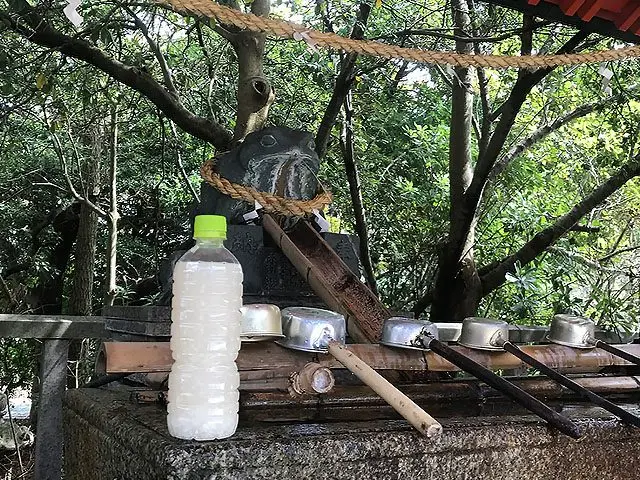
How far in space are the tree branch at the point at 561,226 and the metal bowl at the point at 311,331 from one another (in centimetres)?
367

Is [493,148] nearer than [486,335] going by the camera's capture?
No

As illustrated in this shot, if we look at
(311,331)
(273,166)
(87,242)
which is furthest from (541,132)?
(87,242)

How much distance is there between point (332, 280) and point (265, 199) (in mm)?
431

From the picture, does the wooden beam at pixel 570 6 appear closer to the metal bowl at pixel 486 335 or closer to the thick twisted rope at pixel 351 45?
the thick twisted rope at pixel 351 45

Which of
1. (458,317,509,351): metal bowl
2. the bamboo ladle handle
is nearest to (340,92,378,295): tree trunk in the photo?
(458,317,509,351): metal bowl

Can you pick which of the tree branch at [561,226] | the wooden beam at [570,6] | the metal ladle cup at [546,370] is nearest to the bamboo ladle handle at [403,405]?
the metal ladle cup at [546,370]

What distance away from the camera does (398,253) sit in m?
6.44

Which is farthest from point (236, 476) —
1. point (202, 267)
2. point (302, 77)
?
point (302, 77)

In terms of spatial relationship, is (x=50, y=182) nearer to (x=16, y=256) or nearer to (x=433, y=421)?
(x=16, y=256)

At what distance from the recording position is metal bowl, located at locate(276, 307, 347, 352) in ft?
4.89

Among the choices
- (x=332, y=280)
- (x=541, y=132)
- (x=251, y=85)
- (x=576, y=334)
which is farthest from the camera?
(x=541, y=132)

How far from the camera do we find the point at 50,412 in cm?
261

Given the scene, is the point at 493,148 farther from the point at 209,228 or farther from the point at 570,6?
the point at 209,228

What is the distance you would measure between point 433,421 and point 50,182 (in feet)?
26.2
